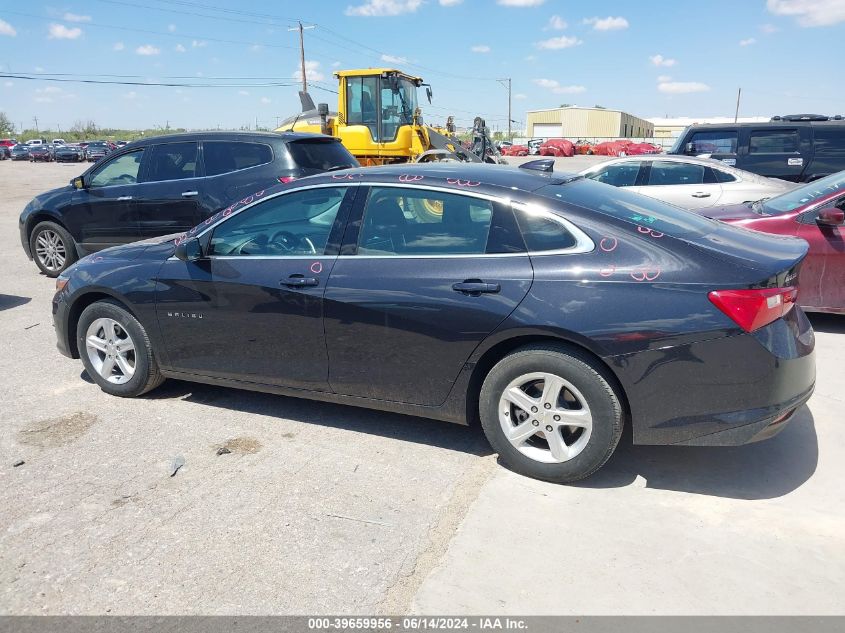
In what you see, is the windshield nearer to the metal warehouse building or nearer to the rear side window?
the rear side window

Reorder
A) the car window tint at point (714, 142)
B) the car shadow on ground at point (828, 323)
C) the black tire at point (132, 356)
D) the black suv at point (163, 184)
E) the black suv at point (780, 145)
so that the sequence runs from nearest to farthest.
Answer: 1. the black tire at point (132, 356)
2. the car shadow on ground at point (828, 323)
3. the black suv at point (163, 184)
4. the black suv at point (780, 145)
5. the car window tint at point (714, 142)

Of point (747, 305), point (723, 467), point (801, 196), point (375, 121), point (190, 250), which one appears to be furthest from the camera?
point (375, 121)

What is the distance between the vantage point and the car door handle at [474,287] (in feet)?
11.7

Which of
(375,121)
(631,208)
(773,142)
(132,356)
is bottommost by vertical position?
(132,356)

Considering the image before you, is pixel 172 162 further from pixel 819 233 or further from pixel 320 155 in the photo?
pixel 819 233

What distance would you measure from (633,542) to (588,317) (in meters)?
1.07

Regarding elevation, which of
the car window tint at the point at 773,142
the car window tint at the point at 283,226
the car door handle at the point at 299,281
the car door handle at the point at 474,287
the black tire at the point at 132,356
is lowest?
the black tire at the point at 132,356

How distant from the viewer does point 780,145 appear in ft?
38.0

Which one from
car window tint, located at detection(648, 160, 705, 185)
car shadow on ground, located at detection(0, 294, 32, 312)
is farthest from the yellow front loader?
car shadow on ground, located at detection(0, 294, 32, 312)

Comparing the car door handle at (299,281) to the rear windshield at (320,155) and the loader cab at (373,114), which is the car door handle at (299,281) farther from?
the loader cab at (373,114)

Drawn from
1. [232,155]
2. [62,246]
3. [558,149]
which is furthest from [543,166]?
[558,149]

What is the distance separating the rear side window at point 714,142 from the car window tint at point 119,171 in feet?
30.0

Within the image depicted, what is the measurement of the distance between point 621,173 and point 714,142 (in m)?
3.00

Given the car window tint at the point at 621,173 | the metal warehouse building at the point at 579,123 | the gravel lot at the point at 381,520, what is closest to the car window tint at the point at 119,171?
the gravel lot at the point at 381,520
